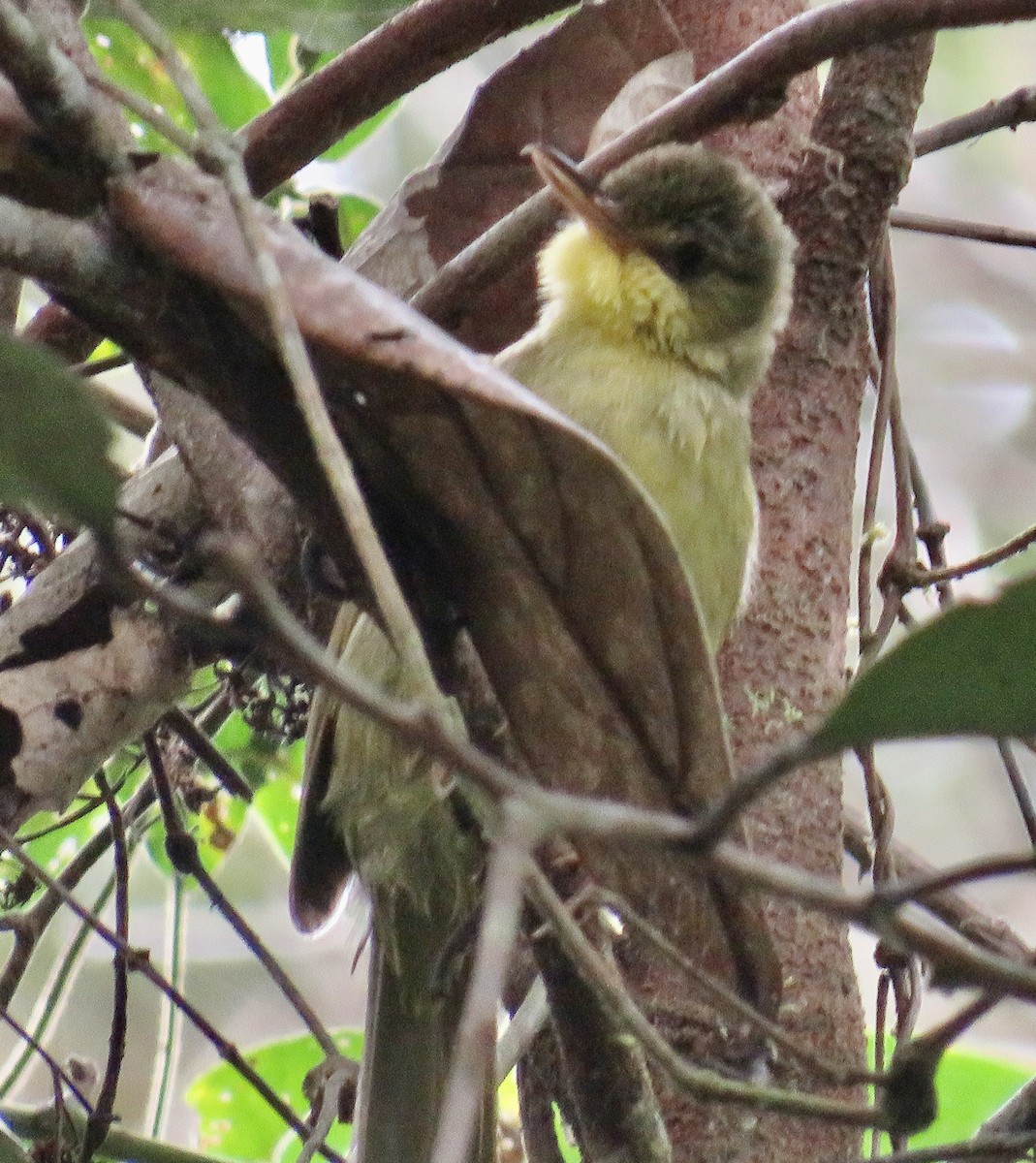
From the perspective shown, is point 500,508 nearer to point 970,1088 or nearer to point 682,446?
point 682,446

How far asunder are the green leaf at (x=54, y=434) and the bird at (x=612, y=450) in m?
0.97

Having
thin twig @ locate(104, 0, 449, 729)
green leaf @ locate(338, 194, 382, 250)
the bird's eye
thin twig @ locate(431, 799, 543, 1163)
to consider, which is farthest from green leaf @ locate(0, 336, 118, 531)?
green leaf @ locate(338, 194, 382, 250)

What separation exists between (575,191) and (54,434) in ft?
4.21

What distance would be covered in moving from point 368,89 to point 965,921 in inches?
48.0

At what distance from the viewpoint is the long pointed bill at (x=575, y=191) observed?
1939mm

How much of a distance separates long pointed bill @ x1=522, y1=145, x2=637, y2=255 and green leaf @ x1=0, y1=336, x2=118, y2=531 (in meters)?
1.19

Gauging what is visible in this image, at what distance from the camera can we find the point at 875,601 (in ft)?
13.6

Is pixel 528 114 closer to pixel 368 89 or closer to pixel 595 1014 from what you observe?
pixel 368 89

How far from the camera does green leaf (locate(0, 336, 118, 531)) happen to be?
81cm

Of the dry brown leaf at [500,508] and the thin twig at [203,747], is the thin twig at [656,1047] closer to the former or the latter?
the dry brown leaf at [500,508]

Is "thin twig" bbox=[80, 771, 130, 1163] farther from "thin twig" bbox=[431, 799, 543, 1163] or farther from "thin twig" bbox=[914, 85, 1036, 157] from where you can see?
"thin twig" bbox=[914, 85, 1036, 157]

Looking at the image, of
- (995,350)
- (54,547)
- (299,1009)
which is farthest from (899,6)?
(995,350)

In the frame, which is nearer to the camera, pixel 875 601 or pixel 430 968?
pixel 430 968

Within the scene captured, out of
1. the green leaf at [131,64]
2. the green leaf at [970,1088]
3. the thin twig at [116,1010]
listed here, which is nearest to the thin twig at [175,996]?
the thin twig at [116,1010]
